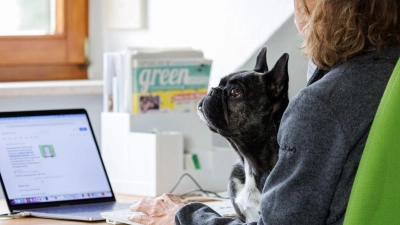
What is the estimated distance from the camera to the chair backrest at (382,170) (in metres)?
1.09

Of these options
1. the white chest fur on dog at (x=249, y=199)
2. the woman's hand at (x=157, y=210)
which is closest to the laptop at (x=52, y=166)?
the woman's hand at (x=157, y=210)

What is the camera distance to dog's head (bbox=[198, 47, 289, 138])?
4.97 ft

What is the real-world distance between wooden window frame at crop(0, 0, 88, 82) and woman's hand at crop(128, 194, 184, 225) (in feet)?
3.62

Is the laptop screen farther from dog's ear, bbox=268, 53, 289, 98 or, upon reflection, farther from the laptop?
dog's ear, bbox=268, 53, 289, 98

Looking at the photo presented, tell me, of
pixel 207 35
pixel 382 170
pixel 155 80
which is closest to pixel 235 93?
pixel 382 170

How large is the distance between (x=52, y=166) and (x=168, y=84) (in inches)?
17.3

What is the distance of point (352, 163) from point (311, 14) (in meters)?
0.26

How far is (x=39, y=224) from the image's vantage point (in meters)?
1.71

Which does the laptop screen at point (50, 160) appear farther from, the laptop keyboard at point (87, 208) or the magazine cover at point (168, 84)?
the magazine cover at point (168, 84)

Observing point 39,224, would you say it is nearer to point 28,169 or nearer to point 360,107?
point 28,169

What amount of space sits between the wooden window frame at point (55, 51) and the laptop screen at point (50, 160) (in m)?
0.74

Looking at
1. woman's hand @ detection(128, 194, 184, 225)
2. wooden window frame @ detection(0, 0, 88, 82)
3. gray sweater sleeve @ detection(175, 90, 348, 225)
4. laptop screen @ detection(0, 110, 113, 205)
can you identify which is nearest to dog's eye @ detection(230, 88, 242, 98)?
woman's hand @ detection(128, 194, 184, 225)

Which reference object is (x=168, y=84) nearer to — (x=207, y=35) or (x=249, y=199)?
(x=207, y=35)

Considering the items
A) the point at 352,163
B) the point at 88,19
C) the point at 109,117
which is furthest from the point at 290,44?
the point at 352,163
